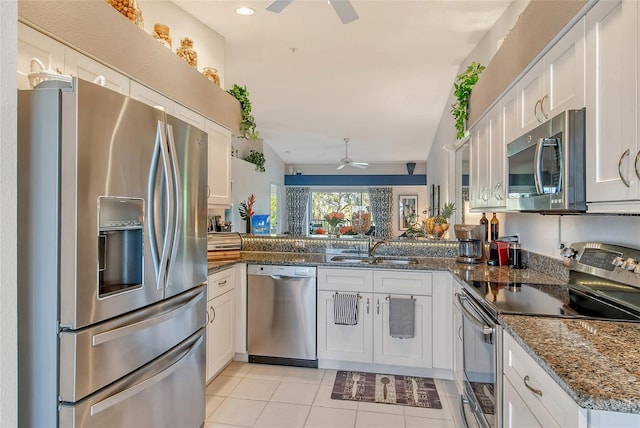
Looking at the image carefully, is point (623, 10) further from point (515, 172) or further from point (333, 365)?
point (333, 365)

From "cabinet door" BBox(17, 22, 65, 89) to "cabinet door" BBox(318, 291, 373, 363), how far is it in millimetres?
2235

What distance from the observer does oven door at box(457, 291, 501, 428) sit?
60.3 inches

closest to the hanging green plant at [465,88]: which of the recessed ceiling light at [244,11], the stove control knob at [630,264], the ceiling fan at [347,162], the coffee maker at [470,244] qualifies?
the coffee maker at [470,244]

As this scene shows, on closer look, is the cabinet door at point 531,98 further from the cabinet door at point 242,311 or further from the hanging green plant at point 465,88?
the cabinet door at point 242,311

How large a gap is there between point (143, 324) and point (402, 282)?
1.92 metres

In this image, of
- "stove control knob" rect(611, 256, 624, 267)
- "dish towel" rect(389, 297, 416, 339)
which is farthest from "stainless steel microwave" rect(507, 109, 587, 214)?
"dish towel" rect(389, 297, 416, 339)

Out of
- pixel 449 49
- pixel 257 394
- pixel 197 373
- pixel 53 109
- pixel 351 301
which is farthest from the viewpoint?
pixel 449 49

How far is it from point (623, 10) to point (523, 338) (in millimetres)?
1056

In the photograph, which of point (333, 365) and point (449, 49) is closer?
point (333, 365)

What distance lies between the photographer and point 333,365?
3.02 metres

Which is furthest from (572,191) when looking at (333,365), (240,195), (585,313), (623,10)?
(240,195)

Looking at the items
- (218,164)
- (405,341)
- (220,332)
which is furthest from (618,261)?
(218,164)

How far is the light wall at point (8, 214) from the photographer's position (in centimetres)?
75

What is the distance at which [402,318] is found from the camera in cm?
281
